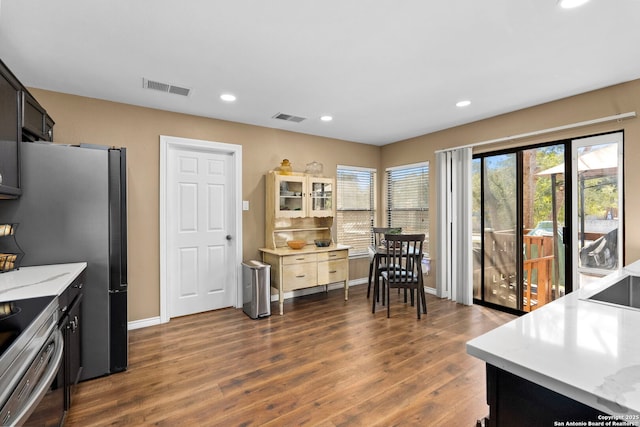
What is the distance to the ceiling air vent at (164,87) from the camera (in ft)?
9.08

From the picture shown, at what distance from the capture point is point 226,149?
12.8ft

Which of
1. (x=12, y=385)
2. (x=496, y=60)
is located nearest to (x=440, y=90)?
(x=496, y=60)

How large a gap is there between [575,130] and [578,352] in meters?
3.25

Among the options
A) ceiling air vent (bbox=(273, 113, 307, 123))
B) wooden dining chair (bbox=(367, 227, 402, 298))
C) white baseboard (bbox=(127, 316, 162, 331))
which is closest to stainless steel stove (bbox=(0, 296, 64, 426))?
white baseboard (bbox=(127, 316, 162, 331))

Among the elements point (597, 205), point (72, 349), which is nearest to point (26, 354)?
point (72, 349)

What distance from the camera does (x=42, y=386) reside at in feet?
3.89

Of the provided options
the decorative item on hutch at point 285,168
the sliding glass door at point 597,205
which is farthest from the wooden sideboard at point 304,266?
the sliding glass door at point 597,205

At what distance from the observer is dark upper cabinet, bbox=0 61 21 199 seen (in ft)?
6.15

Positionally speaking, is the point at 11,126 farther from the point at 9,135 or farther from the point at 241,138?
the point at 241,138

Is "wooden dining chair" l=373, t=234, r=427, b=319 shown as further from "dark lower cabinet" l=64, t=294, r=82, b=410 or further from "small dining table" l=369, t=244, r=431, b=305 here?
"dark lower cabinet" l=64, t=294, r=82, b=410

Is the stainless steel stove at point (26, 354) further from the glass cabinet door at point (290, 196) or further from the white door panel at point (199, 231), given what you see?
the glass cabinet door at point (290, 196)

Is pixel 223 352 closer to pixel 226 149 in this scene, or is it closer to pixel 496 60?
pixel 226 149

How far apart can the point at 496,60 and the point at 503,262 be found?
254 centimetres

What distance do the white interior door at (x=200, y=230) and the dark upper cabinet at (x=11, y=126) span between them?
1381 mm
